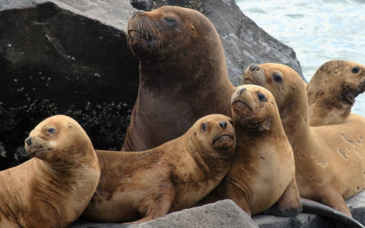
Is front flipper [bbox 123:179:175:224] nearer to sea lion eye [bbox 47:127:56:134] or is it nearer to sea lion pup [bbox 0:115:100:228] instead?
sea lion pup [bbox 0:115:100:228]

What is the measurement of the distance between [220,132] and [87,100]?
168 centimetres

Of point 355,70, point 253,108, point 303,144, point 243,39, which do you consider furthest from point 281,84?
point 243,39

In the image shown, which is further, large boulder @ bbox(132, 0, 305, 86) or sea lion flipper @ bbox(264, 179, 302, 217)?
large boulder @ bbox(132, 0, 305, 86)

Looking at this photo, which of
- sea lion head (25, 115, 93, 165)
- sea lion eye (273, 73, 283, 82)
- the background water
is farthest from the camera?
the background water

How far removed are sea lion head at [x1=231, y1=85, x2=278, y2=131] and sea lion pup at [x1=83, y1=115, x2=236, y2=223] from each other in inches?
4.8

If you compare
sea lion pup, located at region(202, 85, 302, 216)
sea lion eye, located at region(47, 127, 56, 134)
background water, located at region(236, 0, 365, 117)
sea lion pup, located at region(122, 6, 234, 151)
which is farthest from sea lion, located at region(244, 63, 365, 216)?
background water, located at region(236, 0, 365, 117)

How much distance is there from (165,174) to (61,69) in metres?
1.56

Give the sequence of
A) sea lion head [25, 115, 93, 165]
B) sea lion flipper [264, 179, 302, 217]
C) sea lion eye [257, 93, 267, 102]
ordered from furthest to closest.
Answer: sea lion flipper [264, 179, 302, 217] < sea lion eye [257, 93, 267, 102] < sea lion head [25, 115, 93, 165]

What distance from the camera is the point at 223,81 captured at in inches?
257

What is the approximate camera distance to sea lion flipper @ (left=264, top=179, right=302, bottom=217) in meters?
5.83

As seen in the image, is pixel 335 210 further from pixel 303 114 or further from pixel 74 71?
pixel 74 71

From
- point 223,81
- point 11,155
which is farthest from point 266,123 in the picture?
point 11,155

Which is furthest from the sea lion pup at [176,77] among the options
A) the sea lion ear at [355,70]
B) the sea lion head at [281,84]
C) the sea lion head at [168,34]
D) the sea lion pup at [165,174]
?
the sea lion ear at [355,70]

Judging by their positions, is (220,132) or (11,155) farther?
(11,155)
